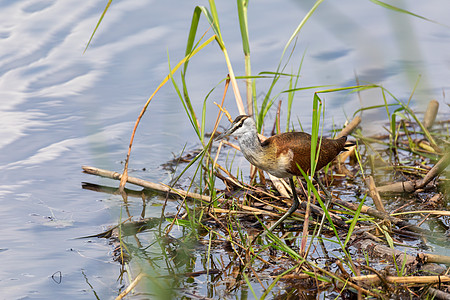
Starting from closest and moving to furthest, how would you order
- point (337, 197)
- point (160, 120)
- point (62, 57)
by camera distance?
point (337, 197) → point (160, 120) → point (62, 57)

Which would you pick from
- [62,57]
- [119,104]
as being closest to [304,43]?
[119,104]

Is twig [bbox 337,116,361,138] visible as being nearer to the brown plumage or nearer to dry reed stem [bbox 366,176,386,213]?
the brown plumage

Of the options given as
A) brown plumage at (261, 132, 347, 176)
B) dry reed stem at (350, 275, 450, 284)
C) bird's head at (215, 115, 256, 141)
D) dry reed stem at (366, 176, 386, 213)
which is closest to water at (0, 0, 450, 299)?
bird's head at (215, 115, 256, 141)

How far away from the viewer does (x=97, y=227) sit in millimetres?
4176

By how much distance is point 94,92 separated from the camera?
124 inches

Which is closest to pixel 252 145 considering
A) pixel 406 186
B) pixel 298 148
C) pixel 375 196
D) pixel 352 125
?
pixel 298 148

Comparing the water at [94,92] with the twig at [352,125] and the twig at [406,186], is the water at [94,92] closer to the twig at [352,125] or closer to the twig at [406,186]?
the twig at [352,125]

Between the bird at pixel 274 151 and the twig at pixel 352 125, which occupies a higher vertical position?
the bird at pixel 274 151

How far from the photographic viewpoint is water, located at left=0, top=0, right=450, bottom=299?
12.2 feet

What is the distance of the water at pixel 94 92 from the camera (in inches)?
147

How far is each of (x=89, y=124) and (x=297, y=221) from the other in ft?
10.1

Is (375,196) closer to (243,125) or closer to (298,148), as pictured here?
(298,148)

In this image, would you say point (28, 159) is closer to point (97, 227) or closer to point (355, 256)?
point (97, 227)

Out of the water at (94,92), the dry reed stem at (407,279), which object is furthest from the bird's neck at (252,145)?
the dry reed stem at (407,279)
